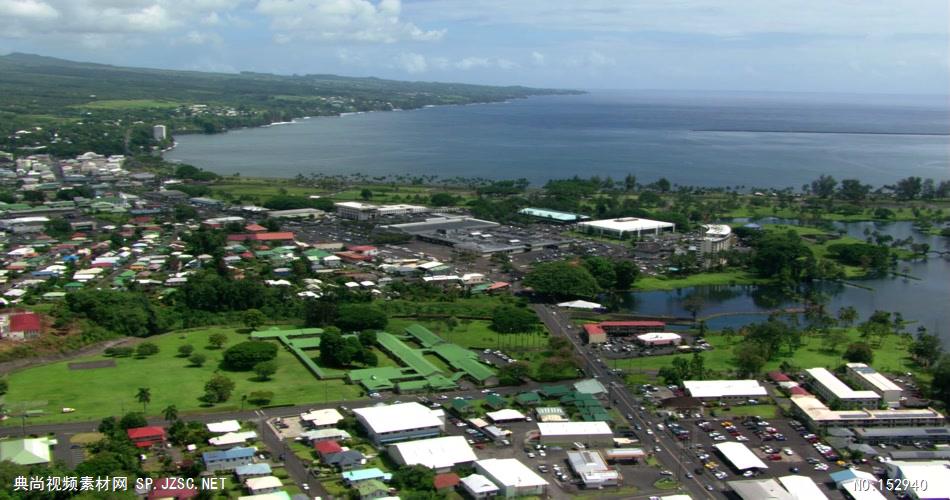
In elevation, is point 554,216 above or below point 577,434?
above

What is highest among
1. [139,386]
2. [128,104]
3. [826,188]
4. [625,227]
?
[128,104]

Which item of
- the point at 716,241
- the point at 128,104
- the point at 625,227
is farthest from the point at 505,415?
the point at 128,104

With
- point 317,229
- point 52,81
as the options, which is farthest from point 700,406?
point 52,81

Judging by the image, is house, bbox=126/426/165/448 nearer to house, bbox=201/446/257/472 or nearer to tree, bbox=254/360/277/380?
house, bbox=201/446/257/472

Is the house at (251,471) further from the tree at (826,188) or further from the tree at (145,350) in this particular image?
the tree at (826,188)

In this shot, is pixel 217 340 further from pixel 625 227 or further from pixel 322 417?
pixel 625 227

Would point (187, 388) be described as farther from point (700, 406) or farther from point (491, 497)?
point (700, 406)

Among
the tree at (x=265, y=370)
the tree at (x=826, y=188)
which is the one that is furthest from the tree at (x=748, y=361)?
the tree at (x=826, y=188)
